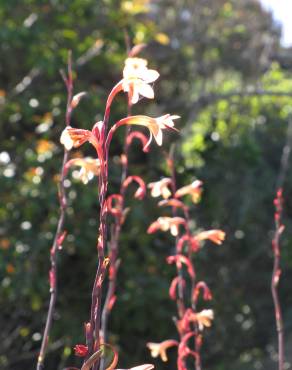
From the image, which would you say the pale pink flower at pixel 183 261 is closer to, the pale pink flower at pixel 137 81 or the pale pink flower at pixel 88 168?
the pale pink flower at pixel 88 168

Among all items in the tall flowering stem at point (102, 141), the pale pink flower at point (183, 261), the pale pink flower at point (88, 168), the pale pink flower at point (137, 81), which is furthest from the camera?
the pale pink flower at point (183, 261)

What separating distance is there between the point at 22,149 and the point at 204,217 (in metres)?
1.34

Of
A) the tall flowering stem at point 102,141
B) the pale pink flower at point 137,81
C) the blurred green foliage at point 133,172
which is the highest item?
the blurred green foliage at point 133,172

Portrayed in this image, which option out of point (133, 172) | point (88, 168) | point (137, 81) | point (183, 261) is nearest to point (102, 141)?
point (137, 81)

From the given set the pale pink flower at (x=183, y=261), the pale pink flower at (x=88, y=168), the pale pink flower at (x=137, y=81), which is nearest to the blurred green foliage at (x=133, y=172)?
the pale pink flower at (x=183, y=261)

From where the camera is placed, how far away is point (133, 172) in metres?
4.30

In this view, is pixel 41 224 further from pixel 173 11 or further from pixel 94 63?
pixel 173 11

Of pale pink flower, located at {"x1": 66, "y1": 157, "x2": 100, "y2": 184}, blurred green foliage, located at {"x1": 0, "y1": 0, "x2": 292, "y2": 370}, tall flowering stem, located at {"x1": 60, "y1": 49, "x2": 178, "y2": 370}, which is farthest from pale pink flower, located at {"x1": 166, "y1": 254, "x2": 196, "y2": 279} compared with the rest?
blurred green foliage, located at {"x1": 0, "y1": 0, "x2": 292, "y2": 370}

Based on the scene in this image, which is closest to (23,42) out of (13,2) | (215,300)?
(13,2)

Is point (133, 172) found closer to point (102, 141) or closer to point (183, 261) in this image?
point (183, 261)

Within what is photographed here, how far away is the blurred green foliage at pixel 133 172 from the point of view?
12.8 ft

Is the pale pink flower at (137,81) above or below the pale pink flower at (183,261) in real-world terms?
above

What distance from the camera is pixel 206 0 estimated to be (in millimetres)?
5965

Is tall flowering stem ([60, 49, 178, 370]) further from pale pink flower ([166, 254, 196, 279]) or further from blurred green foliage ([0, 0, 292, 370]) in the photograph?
blurred green foliage ([0, 0, 292, 370])
